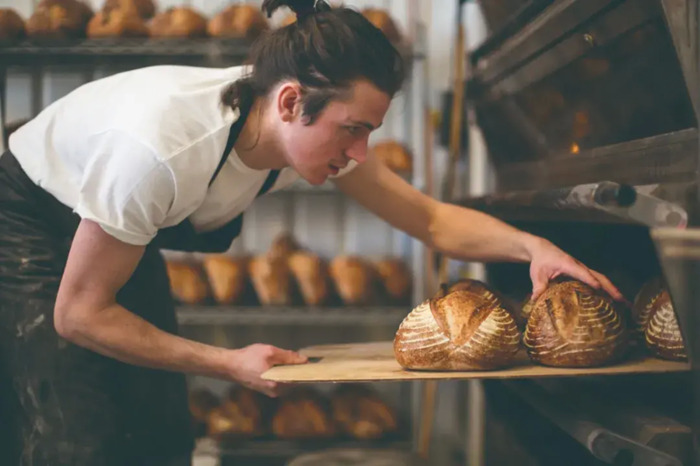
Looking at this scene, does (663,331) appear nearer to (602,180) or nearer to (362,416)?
(602,180)

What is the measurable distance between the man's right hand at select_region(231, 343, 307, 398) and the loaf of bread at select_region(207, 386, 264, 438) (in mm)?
1404

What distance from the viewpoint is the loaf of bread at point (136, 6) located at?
8.70 feet

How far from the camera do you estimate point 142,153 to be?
1.14 m

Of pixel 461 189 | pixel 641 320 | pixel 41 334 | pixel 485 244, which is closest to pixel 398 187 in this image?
pixel 485 244

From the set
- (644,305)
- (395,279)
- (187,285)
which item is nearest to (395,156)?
(395,279)

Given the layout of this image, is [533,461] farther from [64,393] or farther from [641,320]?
[64,393]

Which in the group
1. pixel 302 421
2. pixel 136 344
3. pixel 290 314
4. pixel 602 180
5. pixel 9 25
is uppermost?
pixel 9 25

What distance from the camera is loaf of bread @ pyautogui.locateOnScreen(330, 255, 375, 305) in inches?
102

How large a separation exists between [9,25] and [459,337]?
211cm

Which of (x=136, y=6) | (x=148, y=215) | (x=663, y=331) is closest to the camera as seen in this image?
(x=663, y=331)

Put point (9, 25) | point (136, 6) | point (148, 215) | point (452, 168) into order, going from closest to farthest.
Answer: point (148, 215), point (452, 168), point (9, 25), point (136, 6)

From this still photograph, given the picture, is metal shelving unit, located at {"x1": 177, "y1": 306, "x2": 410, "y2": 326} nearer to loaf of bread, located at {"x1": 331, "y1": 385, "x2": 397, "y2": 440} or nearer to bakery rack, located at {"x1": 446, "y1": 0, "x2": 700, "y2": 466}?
loaf of bread, located at {"x1": 331, "y1": 385, "x2": 397, "y2": 440}

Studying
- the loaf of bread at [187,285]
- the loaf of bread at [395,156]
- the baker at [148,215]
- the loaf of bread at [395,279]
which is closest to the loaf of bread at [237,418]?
the loaf of bread at [187,285]

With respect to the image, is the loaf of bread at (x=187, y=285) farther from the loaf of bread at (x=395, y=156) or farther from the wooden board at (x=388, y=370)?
the wooden board at (x=388, y=370)
